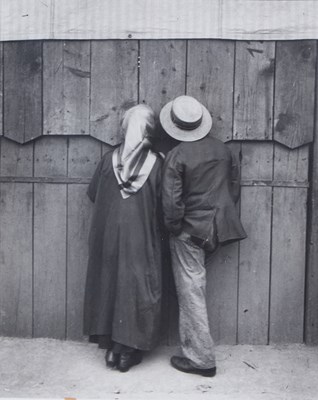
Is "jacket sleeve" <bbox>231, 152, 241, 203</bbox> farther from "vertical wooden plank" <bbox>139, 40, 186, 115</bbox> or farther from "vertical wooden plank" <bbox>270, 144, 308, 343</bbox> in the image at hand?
"vertical wooden plank" <bbox>139, 40, 186, 115</bbox>

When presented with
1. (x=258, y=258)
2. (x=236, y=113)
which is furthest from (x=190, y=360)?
(x=236, y=113)

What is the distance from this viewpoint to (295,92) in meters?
4.09

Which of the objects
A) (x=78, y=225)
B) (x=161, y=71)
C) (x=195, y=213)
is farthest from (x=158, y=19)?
(x=78, y=225)

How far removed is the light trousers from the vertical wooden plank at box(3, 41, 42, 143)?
55.2 inches

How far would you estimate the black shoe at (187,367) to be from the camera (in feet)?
12.3

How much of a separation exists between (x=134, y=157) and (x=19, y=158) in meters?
1.02

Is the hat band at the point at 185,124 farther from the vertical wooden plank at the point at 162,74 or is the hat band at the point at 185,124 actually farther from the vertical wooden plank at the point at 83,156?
the vertical wooden plank at the point at 83,156

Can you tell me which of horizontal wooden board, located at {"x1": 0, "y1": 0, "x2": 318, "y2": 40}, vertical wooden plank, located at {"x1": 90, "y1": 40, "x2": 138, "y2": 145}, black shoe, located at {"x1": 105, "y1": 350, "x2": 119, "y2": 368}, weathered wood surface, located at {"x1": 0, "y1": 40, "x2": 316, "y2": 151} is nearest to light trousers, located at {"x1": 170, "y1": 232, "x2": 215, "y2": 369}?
black shoe, located at {"x1": 105, "y1": 350, "x2": 119, "y2": 368}

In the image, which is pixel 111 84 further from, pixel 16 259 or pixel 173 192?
pixel 16 259

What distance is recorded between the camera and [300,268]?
4199 mm

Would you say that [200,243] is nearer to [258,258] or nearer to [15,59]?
[258,258]

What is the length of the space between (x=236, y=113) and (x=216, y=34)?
0.58 m

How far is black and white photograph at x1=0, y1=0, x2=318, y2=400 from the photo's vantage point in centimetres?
382

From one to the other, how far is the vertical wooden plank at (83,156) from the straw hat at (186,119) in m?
0.61
